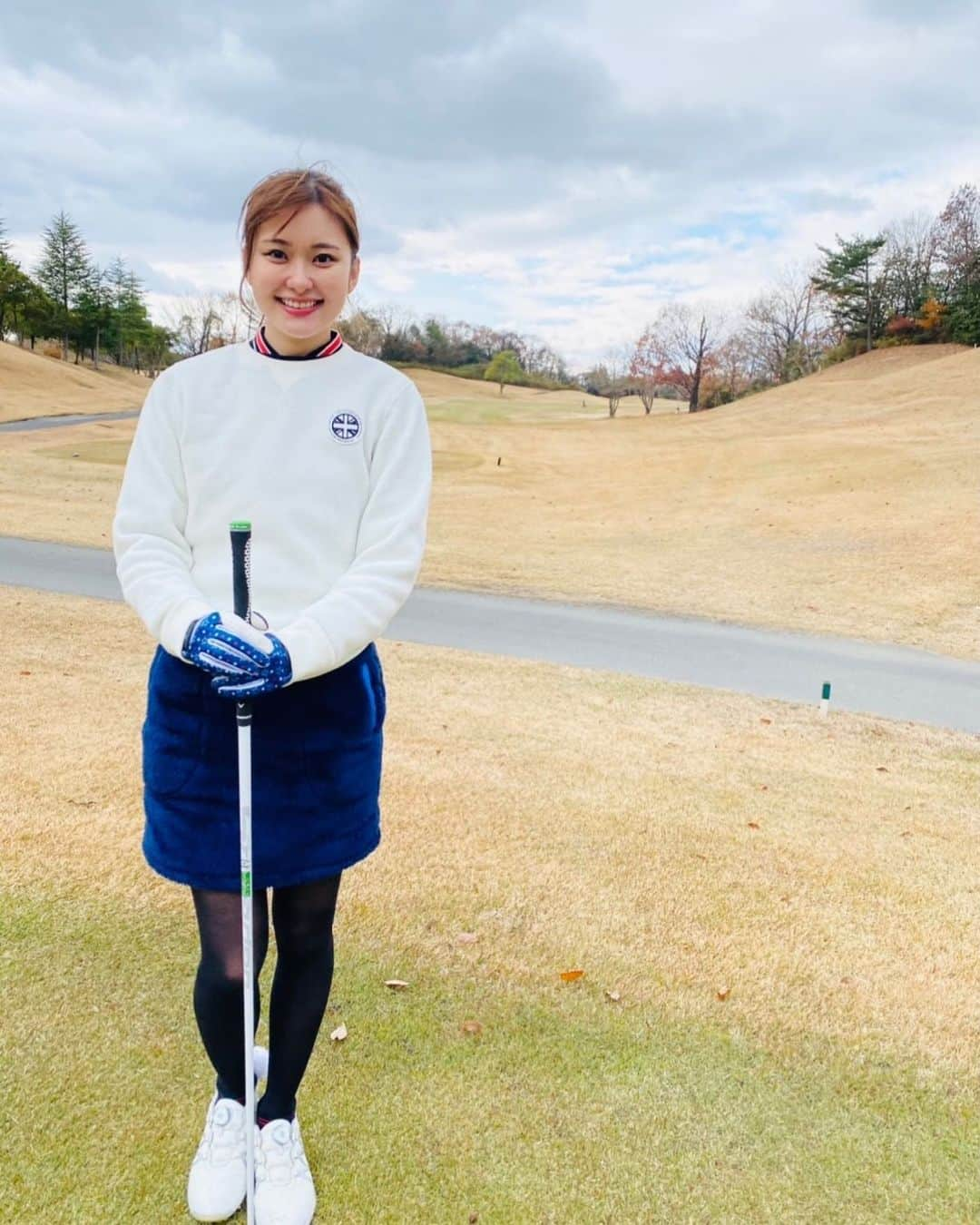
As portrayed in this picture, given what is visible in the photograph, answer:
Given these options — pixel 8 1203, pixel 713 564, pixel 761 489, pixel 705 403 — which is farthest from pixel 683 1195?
pixel 705 403

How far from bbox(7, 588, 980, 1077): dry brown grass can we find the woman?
1.44 metres

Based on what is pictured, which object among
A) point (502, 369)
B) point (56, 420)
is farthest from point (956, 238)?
point (56, 420)

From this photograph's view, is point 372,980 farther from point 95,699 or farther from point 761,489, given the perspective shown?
point 761,489

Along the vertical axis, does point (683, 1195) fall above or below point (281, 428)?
below

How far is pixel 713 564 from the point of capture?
566 inches

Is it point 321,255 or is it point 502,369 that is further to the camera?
point 502,369

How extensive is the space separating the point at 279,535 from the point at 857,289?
5999 centimetres

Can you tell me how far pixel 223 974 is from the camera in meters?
1.89

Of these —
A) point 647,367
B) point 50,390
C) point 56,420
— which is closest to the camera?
point 56,420

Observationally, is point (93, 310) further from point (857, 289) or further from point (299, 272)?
point (299, 272)

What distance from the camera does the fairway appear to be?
2146 millimetres

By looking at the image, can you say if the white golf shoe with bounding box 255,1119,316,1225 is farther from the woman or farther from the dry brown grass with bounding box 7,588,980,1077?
the dry brown grass with bounding box 7,588,980,1077

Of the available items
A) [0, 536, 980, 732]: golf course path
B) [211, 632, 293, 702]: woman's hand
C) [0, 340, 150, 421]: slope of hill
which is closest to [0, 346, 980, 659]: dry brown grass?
[0, 536, 980, 732]: golf course path

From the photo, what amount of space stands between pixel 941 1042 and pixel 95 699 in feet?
15.9
